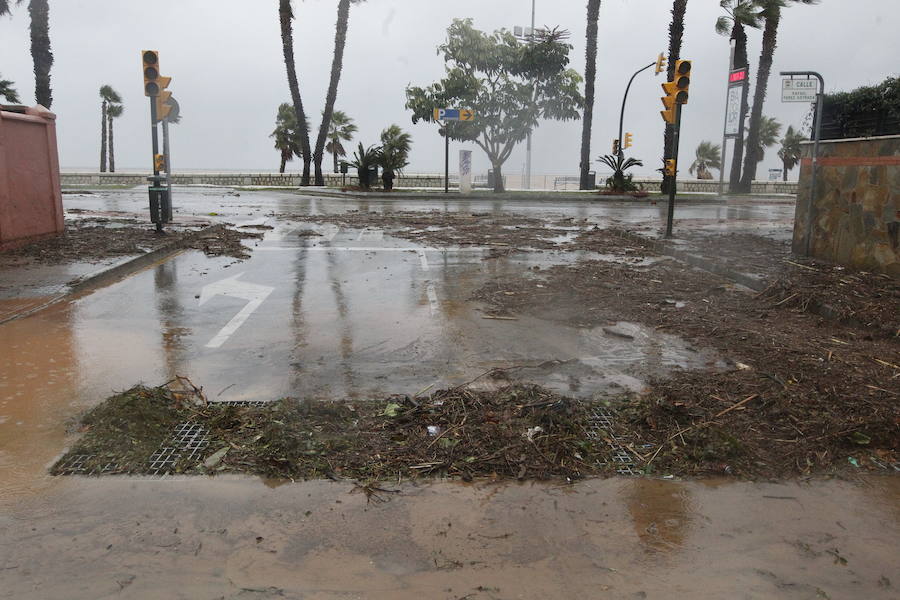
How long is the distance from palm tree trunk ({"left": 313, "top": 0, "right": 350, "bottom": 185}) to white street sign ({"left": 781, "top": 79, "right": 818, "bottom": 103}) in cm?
3029

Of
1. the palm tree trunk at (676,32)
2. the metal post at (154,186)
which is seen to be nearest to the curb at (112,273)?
the metal post at (154,186)

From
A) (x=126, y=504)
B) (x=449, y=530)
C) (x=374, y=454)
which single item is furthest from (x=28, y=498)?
(x=449, y=530)

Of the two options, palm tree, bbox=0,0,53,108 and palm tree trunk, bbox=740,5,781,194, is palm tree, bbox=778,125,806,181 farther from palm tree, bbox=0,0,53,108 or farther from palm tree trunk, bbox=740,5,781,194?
palm tree, bbox=0,0,53,108

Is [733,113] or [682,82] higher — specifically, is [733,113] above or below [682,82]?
above

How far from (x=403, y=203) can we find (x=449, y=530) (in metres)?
24.0

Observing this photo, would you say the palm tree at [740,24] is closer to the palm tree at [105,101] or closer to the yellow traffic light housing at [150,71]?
the yellow traffic light housing at [150,71]

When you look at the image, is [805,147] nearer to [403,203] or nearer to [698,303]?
[698,303]

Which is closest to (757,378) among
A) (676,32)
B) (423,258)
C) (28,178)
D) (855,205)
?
(855,205)

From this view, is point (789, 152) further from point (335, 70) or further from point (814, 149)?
point (814, 149)

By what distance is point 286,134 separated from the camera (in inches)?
2287

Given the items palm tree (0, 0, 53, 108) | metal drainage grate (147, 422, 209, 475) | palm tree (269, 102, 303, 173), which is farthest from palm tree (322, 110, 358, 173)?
metal drainage grate (147, 422, 209, 475)

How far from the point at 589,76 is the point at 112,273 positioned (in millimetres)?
31172

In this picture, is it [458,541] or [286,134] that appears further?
[286,134]

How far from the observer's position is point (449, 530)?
10.5ft
